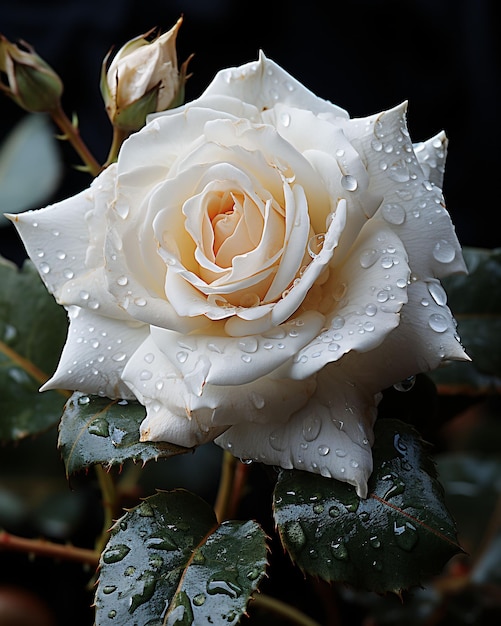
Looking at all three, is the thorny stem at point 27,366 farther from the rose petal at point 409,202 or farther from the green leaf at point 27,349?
the rose petal at point 409,202

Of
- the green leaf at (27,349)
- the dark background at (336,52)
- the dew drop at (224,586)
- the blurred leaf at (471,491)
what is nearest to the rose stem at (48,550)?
the green leaf at (27,349)

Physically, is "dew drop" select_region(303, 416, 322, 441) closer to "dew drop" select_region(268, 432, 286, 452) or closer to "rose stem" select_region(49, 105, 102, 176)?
"dew drop" select_region(268, 432, 286, 452)

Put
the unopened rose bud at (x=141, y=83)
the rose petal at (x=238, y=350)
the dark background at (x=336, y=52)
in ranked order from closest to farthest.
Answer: the rose petal at (x=238, y=350) → the unopened rose bud at (x=141, y=83) → the dark background at (x=336, y=52)

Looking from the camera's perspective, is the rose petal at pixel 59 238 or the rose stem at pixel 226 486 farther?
the rose stem at pixel 226 486

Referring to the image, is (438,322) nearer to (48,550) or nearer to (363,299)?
(363,299)

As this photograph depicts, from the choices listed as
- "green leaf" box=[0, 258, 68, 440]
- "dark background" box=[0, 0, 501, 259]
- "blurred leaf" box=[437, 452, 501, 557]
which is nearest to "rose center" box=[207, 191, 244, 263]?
"green leaf" box=[0, 258, 68, 440]

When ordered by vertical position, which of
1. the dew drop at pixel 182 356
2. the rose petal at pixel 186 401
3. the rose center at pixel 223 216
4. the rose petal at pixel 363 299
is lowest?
the rose petal at pixel 186 401

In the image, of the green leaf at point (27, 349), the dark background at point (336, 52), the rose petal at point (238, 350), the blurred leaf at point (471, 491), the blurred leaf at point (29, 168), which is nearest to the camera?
the rose petal at point (238, 350)

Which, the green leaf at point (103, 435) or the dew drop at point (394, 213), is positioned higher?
the dew drop at point (394, 213)
